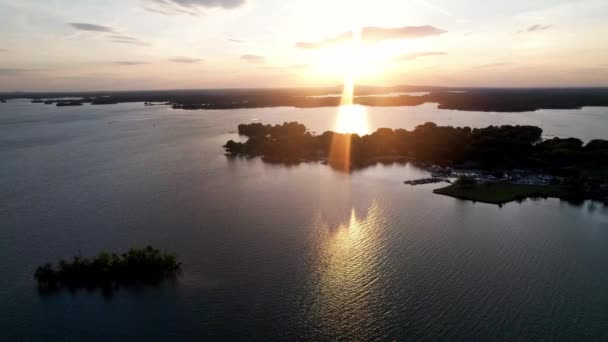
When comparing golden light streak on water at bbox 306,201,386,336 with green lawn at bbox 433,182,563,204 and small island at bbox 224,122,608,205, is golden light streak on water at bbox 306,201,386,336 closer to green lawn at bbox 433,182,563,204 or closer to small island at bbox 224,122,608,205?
green lawn at bbox 433,182,563,204

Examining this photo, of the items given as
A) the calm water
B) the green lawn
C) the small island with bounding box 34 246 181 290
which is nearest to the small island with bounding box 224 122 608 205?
the green lawn

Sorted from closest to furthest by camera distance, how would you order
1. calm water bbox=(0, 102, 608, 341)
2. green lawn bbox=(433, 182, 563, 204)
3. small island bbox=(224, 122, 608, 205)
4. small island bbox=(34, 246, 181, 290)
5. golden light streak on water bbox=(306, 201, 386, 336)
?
1. calm water bbox=(0, 102, 608, 341)
2. golden light streak on water bbox=(306, 201, 386, 336)
3. small island bbox=(34, 246, 181, 290)
4. green lawn bbox=(433, 182, 563, 204)
5. small island bbox=(224, 122, 608, 205)

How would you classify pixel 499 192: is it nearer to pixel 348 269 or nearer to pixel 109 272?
pixel 348 269

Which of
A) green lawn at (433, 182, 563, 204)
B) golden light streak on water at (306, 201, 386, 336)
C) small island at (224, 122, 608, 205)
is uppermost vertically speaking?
small island at (224, 122, 608, 205)

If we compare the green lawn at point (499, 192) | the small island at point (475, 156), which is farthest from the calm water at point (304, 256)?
the small island at point (475, 156)

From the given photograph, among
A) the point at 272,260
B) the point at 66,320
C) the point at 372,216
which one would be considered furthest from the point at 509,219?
the point at 66,320

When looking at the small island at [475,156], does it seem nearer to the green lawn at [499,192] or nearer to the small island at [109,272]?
the green lawn at [499,192]
